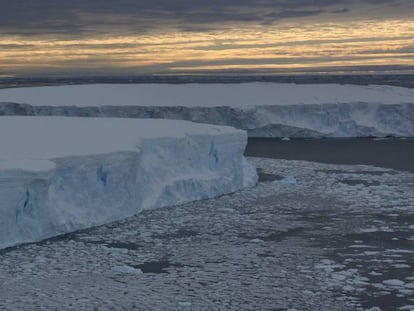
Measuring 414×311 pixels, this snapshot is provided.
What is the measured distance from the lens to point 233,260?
856cm

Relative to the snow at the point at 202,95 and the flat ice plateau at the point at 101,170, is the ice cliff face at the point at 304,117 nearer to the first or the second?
the snow at the point at 202,95

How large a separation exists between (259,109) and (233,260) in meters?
18.4

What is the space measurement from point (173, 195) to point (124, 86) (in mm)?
18654

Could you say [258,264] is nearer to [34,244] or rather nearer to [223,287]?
[223,287]

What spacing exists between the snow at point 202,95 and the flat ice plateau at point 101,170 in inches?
458

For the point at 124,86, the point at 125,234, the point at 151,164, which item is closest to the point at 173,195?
the point at 151,164

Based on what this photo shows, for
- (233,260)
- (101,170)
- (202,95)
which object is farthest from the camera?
(202,95)

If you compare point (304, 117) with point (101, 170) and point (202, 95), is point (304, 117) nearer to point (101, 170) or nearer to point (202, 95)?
point (202, 95)

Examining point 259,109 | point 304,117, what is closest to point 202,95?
point 259,109

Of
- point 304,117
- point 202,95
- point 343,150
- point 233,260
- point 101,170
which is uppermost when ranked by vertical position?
point 101,170

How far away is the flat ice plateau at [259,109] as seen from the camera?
25844 millimetres

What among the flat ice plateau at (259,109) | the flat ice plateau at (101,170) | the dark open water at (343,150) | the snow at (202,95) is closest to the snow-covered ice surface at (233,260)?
the flat ice plateau at (101,170)

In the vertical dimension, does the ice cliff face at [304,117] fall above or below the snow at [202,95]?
below

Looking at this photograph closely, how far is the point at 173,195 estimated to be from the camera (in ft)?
40.6
